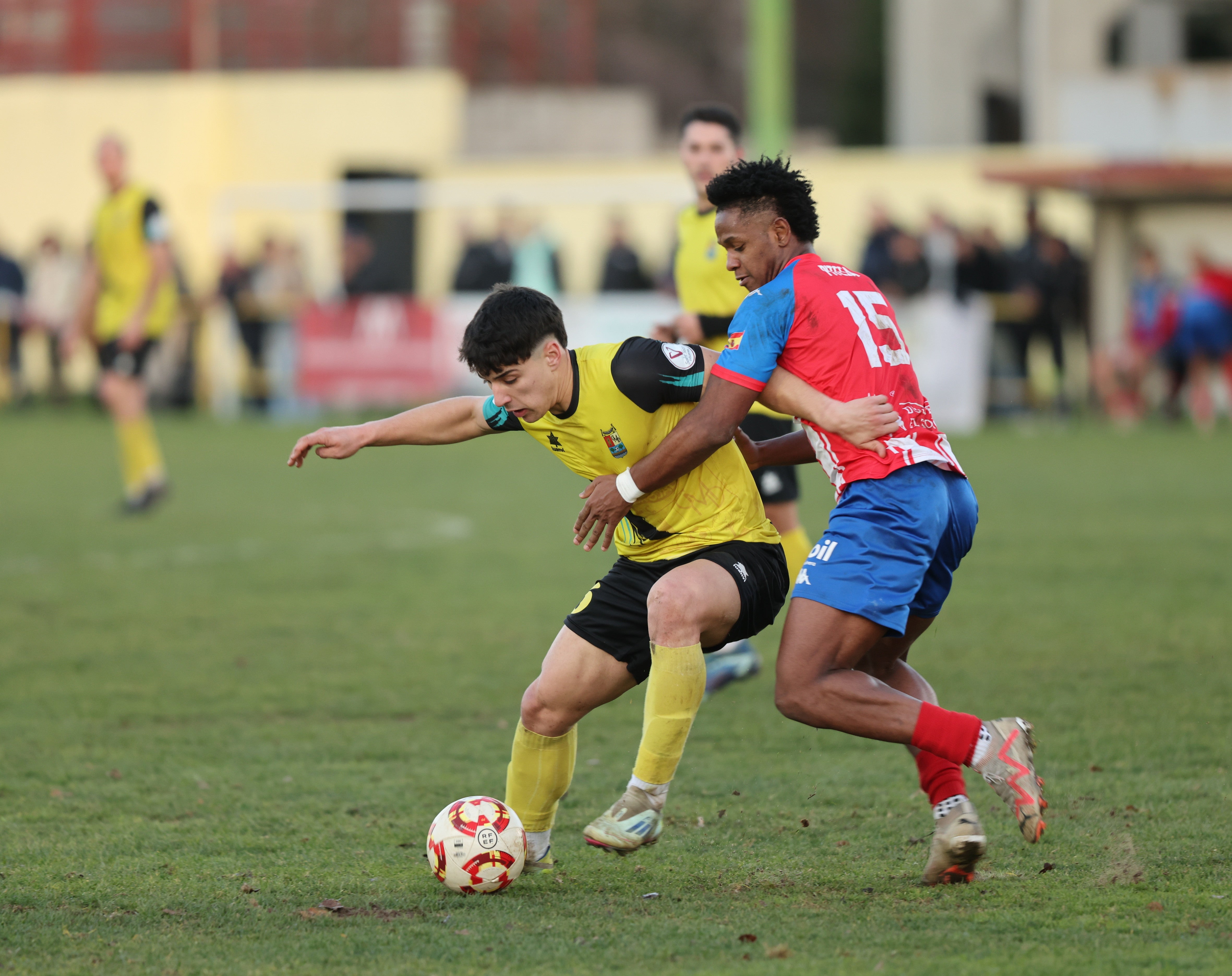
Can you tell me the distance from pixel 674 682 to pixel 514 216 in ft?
57.5

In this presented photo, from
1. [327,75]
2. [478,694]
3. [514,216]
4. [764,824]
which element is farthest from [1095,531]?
[327,75]

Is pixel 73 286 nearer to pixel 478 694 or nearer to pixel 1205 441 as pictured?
pixel 1205 441

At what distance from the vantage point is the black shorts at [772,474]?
22.5 ft

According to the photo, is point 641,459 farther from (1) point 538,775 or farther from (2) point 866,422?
(1) point 538,775

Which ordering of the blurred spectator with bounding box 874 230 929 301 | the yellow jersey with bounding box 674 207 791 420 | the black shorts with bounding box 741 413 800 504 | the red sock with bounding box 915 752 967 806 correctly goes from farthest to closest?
1. the blurred spectator with bounding box 874 230 929 301
2. the yellow jersey with bounding box 674 207 791 420
3. the black shorts with bounding box 741 413 800 504
4. the red sock with bounding box 915 752 967 806

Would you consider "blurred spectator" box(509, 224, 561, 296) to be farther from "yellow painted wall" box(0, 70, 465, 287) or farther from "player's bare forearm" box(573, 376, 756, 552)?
"player's bare forearm" box(573, 376, 756, 552)

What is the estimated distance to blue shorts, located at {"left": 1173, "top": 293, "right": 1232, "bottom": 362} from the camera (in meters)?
18.6

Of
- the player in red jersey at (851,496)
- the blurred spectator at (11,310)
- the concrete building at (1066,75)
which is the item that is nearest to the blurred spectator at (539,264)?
the blurred spectator at (11,310)

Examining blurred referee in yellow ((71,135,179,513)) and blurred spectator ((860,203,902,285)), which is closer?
blurred referee in yellow ((71,135,179,513))

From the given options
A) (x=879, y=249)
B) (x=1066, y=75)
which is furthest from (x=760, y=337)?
(x=1066, y=75)

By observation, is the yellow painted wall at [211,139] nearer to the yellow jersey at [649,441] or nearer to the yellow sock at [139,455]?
the yellow sock at [139,455]

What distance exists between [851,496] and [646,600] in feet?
2.02

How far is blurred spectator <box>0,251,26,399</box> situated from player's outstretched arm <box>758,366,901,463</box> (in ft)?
68.1

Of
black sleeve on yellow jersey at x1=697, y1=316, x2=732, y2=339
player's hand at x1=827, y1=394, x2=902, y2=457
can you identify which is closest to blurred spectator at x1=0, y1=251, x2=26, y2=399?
black sleeve on yellow jersey at x1=697, y1=316, x2=732, y2=339
